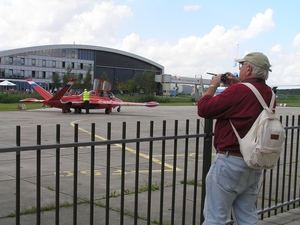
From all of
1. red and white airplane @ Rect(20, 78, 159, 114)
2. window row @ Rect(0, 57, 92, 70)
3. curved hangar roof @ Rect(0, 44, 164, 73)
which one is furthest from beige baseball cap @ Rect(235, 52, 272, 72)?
curved hangar roof @ Rect(0, 44, 164, 73)

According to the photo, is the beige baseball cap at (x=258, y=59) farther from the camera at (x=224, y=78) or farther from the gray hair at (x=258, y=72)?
the camera at (x=224, y=78)

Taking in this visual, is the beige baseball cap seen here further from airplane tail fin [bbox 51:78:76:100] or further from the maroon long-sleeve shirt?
airplane tail fin [bbox 51:78:76:100]

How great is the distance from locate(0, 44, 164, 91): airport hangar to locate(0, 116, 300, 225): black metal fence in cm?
7908

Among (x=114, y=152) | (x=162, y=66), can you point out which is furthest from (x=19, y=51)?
(x=114, y=152)

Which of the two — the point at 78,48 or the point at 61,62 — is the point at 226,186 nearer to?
the point at 61,62

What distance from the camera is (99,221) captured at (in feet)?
16.1

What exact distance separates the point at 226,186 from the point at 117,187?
12.3ft

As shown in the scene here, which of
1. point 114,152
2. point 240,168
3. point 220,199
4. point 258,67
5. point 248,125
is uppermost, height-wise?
point 258,67

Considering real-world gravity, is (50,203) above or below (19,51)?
below

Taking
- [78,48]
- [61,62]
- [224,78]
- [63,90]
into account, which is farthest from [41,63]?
[224,78]

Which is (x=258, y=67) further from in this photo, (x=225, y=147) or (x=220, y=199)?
(x=220, y=199)

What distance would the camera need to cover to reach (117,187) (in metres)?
6.76

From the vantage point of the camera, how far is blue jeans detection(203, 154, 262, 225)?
328 centimetres

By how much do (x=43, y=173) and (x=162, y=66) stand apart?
122 meters
